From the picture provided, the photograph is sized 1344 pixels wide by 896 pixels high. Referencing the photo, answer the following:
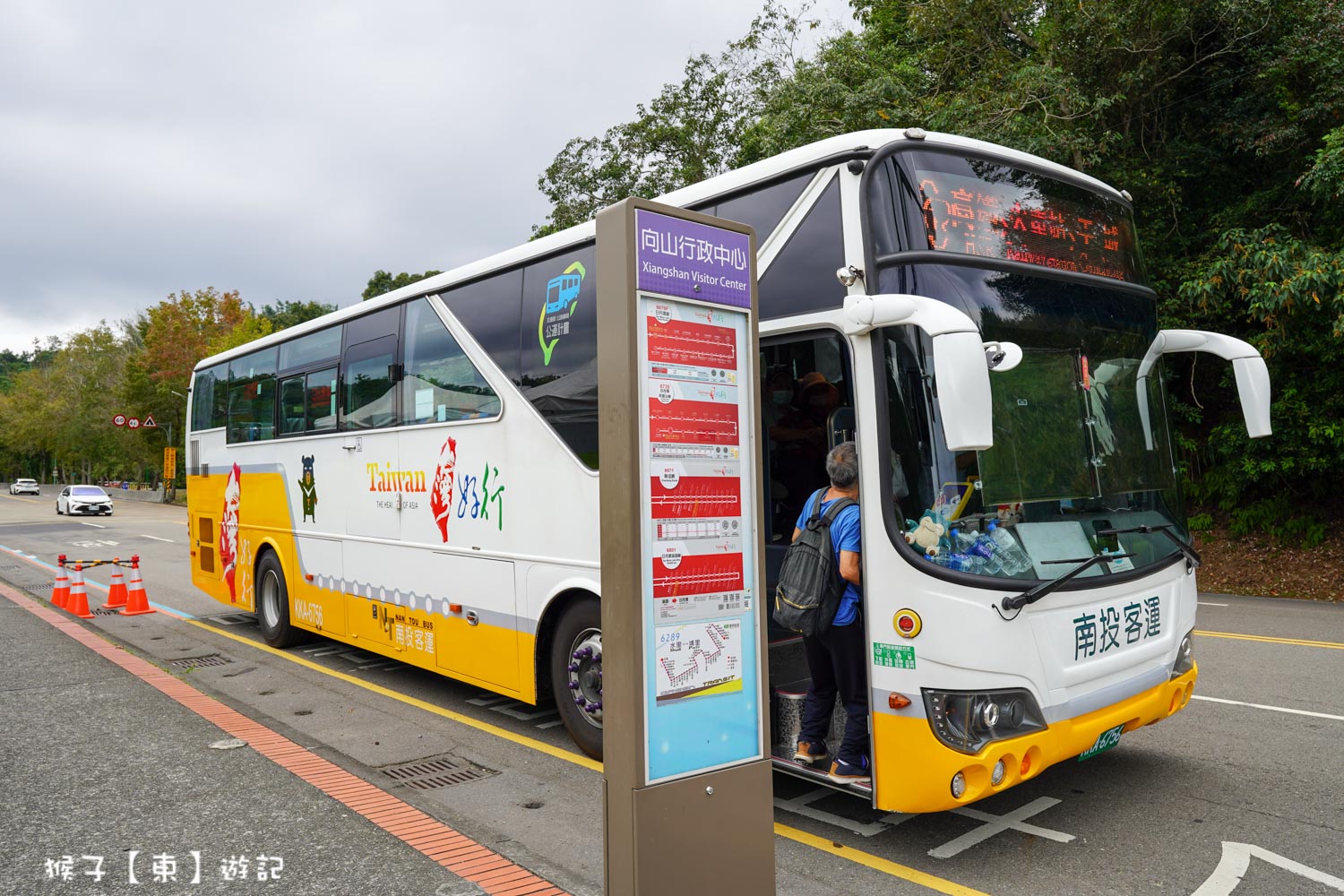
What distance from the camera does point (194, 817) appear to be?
4.68 m

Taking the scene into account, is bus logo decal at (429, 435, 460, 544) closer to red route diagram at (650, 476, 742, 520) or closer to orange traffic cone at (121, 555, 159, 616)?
red route diagram at (650, 476, 742, 520)

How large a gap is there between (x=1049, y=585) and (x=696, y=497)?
1853mm

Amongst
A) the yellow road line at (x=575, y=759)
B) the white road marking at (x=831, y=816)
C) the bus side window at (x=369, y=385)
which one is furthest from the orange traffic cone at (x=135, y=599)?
the white road marking at (x=831, y=816)

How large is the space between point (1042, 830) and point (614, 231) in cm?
360

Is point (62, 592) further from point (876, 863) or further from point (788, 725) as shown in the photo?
point (876, 863)

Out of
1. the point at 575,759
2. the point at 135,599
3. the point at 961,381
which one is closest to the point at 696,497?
the point at 961,381

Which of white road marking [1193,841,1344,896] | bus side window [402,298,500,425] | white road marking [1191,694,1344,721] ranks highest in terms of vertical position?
bus side window [402,298,500,425]

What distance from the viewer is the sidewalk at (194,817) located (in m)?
3.99

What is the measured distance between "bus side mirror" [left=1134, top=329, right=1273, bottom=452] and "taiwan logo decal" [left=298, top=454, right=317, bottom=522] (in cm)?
718

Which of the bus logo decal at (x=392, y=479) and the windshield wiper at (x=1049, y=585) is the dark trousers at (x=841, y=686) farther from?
the bus logo decal at (x=392, y=479)

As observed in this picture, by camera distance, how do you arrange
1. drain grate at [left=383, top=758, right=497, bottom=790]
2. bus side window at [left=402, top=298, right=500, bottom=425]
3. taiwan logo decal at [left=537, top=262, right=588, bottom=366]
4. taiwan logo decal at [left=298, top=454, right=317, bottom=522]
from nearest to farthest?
drain grate at [left=383, top=758, right=497, bottom=790] < taiwan logo decal at [left=537, top=262, right=588, bottom=366] < bus side window at [left=402, top=298, right=500, bottom=425] < taiwan logo decal at [left=298, top=454, right=317, bottom=522]

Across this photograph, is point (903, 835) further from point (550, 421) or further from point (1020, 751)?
point (550, 421)

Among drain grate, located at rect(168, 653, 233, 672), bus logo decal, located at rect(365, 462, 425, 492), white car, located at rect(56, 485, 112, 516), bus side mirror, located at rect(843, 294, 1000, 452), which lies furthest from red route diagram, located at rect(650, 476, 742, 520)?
white car, located at rect(56, 485, 112, 516)

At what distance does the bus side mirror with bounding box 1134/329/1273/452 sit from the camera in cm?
499
